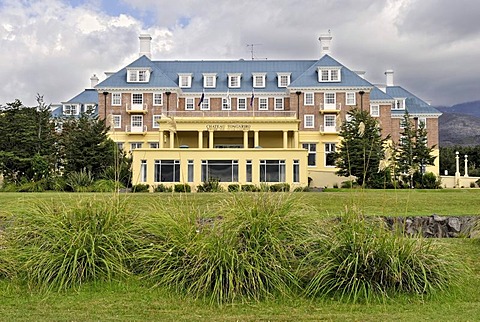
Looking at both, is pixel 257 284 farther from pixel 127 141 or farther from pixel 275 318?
pixel 127 141

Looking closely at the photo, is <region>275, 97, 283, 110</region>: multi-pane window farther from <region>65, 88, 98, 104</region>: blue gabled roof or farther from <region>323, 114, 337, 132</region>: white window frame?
<region>65, 88, 98, 104</region>: blue gabled roof

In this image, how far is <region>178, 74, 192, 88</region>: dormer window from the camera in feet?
174

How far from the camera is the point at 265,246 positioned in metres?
7.17

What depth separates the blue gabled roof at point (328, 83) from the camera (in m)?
49.2

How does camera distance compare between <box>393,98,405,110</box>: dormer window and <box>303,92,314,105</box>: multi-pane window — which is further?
<box>393,98,405,110</box>: dormer window

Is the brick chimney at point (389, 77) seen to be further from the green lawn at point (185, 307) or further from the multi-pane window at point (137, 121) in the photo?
the green lawn at point (185, 307)

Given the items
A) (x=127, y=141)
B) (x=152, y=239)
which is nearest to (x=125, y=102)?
(x=127, y=141)

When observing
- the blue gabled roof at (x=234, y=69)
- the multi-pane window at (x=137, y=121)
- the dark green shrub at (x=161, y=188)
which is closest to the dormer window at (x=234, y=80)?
the blue gabled roof at (x=234, y=69)

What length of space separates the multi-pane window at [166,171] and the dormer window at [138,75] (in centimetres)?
2060

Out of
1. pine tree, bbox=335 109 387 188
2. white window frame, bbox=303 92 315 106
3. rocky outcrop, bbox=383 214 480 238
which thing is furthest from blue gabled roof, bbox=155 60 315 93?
rocky outcrop, bbox=383 214 480 238

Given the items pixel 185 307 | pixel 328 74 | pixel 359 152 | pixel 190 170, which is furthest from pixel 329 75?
pixel 185 307

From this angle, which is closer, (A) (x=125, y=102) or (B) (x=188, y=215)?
(B) (x=188, y=215)

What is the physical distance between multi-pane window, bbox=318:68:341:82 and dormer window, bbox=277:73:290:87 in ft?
13.4

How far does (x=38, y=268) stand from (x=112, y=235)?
109 centimetres
